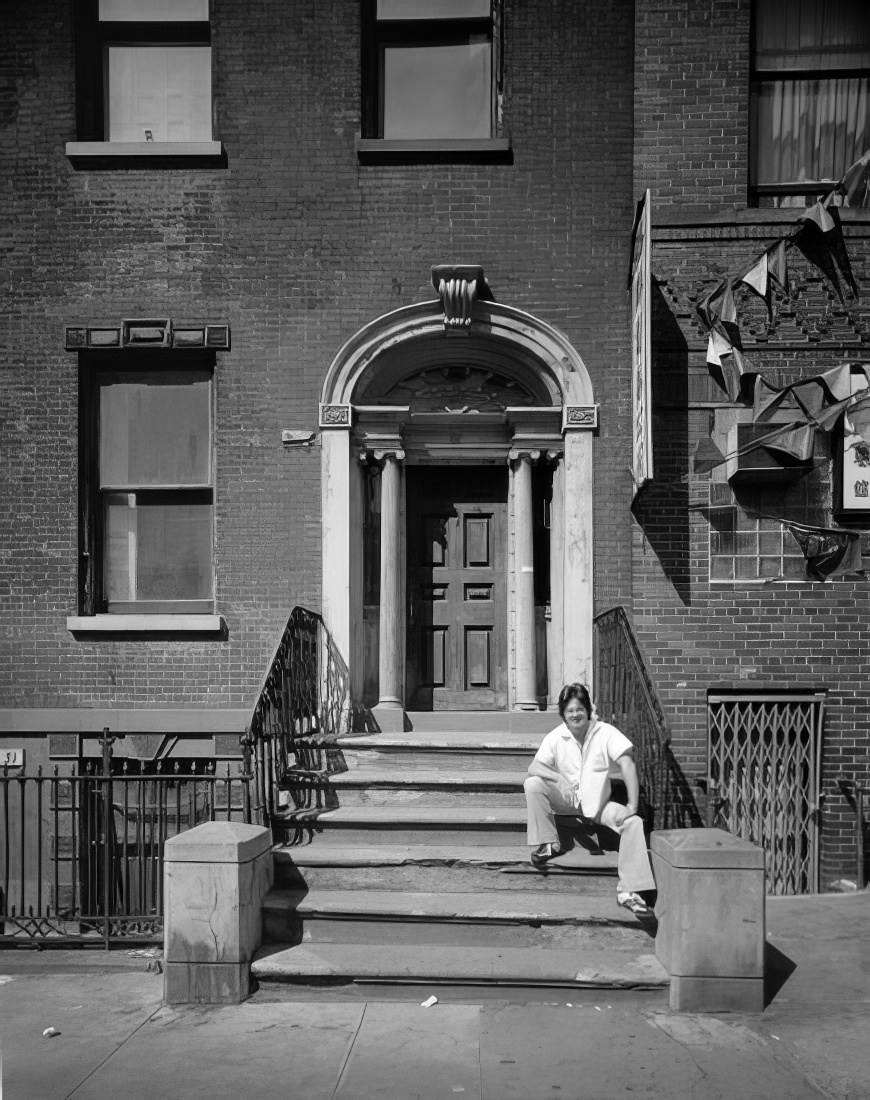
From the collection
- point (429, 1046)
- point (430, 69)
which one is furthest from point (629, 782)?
point (430, 69)

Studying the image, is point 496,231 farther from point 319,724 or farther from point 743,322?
point 319,724

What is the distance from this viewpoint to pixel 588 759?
22.4ft

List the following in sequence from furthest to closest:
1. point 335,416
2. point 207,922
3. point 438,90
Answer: point 438,90 → point 335,416 → point 207,922

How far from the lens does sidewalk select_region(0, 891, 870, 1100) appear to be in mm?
4891

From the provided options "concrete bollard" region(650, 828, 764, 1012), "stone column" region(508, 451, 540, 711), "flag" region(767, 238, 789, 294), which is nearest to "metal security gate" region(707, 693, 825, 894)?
"stone column" region(508, 451, 540, 711)

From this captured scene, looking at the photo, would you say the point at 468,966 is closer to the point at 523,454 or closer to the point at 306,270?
the point at 523,454

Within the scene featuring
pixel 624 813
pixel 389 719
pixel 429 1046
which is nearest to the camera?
pixel 429 1046

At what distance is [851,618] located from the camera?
876 cm

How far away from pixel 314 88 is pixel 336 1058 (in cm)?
759

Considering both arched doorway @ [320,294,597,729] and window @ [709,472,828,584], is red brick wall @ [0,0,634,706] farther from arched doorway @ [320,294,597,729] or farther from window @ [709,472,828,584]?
window @ [709,472,828,584]

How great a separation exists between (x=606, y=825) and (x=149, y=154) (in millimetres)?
6668

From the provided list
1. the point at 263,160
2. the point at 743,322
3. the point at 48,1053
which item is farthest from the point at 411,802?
the point at 263,160

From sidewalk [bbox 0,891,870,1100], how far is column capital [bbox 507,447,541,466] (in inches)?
178

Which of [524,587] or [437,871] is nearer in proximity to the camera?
A: [437,871]
